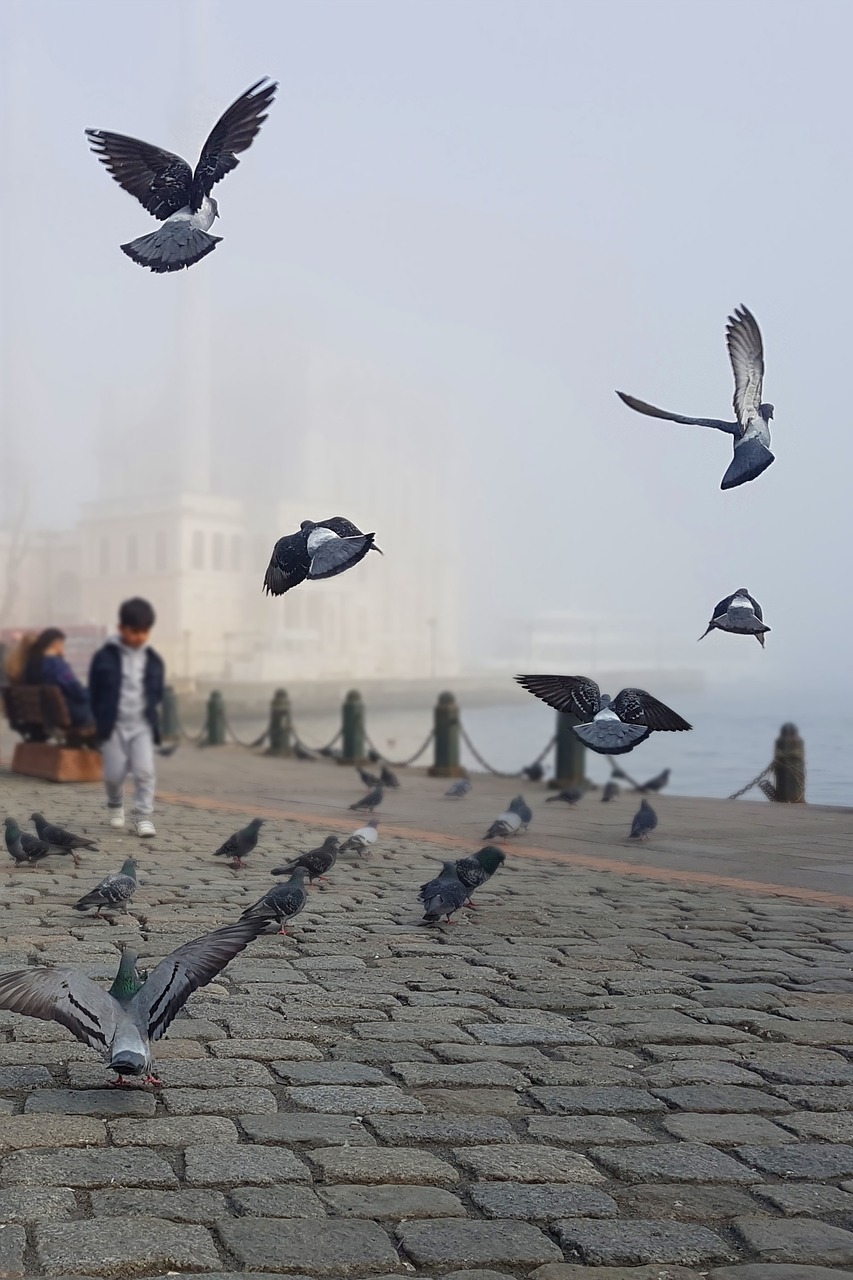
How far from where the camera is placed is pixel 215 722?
83.1ft

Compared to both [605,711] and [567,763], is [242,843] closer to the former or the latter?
[605,711]

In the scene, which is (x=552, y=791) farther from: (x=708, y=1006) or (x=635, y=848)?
(x=708, y=1006)

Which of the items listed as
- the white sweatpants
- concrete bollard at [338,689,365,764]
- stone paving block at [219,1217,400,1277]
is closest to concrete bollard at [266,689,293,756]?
concrete bollard at [338,689,365,764]

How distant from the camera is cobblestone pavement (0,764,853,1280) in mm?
3105

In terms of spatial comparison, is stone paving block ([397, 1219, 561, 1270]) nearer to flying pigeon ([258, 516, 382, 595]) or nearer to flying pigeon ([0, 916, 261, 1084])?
flying pigeon ([0, 916, 261, 1084])

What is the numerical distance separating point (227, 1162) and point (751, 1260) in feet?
4.18

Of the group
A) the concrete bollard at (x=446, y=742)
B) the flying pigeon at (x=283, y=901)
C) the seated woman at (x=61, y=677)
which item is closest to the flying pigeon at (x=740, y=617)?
the flying pigeon at (x=283, y=901)

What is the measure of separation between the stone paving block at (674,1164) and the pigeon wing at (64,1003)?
4.42ft

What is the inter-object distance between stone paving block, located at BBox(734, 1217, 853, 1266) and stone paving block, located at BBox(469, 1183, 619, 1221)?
1.03 ft

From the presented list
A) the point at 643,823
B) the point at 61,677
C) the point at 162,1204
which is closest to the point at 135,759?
the point at 643,823

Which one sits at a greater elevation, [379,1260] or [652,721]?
[652,721]

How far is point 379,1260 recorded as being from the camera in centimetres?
301

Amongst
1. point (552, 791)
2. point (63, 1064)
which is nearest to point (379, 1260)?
point (63, 1064)

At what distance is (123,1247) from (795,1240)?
4.78 ft
